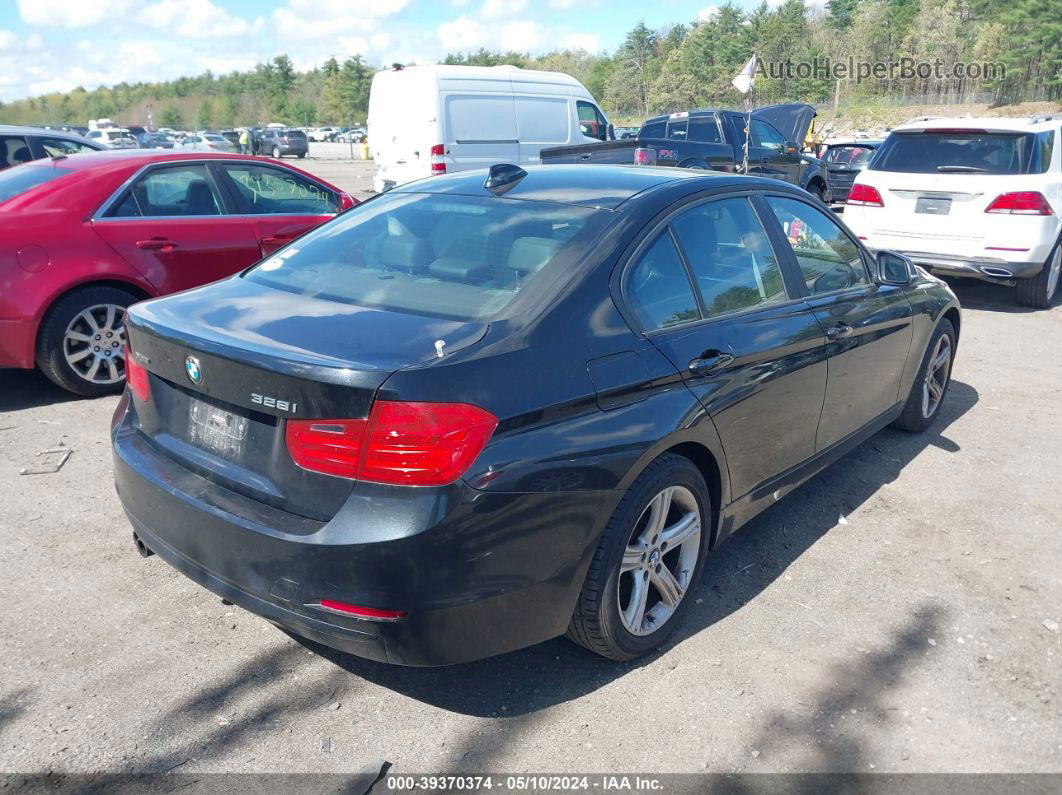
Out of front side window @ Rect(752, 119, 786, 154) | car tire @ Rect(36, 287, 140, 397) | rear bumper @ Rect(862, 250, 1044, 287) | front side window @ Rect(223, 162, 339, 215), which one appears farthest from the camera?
front side window @ Rect(752, 119, 786, 154)

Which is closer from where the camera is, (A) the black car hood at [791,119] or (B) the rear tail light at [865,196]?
(B) the rear tail light at [865,196]

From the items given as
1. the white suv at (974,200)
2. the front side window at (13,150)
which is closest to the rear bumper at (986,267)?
the white suv at (974,200)

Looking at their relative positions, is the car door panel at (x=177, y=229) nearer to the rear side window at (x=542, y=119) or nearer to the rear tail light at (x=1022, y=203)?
the rear tail light at (x=1022, y=203)

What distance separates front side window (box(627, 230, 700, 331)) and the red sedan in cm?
333

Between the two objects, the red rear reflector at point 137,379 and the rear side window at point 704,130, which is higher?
the rear side window at point 704,130

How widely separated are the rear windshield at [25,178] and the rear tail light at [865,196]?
734 cm

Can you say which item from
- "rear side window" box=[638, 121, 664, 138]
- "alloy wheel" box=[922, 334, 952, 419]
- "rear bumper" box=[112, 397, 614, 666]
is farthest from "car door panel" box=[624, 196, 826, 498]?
"rear side window" box=[638, 121, 664, 138]

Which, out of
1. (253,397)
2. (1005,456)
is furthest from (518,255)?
(1005,456)

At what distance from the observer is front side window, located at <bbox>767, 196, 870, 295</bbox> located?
3.91m

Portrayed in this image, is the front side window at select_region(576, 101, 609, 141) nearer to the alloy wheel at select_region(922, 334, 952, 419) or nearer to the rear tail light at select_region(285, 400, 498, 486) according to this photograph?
the alloy wheel at select_region(922, 334, 952, 419)

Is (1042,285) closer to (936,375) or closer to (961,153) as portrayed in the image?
(961,153)

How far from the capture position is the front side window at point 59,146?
10466 mm

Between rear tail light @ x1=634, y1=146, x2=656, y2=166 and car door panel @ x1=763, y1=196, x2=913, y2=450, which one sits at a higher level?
rear tail light @ x1=634, y1=146, x2=656, y2=166

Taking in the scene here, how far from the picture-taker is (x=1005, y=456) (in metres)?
5.11
